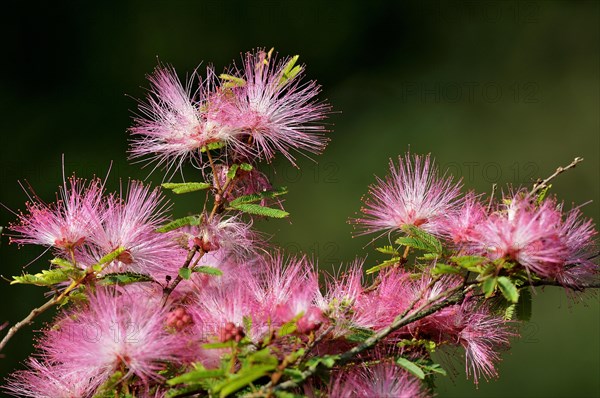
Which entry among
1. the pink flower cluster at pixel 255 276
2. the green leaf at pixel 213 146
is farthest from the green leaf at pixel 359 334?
the green leaf at pixel 213 146

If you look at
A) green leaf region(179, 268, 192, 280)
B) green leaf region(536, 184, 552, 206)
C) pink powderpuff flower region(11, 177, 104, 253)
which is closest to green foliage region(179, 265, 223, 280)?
green leaf region(179, 268, 192, 280)

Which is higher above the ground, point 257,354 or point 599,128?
point 599,128

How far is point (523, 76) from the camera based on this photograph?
9.71ft

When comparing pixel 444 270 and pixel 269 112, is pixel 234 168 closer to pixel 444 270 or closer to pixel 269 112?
pixel 269 112

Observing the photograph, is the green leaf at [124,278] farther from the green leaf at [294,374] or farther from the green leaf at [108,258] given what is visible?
the green leaf at [294,374]

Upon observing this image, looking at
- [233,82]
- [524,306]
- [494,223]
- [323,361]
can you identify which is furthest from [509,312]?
[233,82]

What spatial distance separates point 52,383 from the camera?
0.77 metres

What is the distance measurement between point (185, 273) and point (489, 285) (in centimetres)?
27

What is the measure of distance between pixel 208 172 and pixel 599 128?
236 centimetres

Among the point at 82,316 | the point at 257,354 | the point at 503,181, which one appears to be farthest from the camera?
the point at 503,181

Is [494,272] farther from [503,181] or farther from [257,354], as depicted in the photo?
[503,181]

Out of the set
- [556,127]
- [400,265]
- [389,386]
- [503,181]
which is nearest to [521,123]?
[556,127]

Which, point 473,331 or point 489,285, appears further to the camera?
point 473,331

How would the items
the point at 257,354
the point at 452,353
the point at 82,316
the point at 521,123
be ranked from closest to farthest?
1. the point at 257,354
2. the point at 82,316
3. the point at 452,353
4. the point at 521,123
